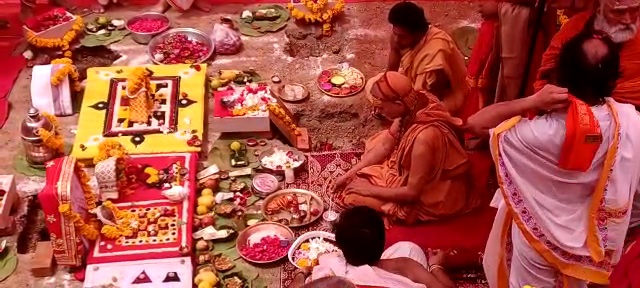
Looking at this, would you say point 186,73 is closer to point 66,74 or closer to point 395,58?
point 66,74

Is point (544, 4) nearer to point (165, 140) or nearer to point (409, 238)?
point (409, 238)

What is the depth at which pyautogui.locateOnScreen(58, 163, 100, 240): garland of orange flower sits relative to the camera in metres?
→ 4.94

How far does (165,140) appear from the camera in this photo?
6121 millimetres

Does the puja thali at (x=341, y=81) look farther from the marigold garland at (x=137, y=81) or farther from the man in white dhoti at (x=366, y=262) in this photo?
the man in white dhoti at (x=366, y=262)

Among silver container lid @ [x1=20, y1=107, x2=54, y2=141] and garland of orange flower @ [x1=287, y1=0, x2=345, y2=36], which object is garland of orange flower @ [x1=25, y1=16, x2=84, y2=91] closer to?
silver container lid @ [x1=20, y1=107, x2=54, y2=141]

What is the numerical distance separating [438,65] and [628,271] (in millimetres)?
2050

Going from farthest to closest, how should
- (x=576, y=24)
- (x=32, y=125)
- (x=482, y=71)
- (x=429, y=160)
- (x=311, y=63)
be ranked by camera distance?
(x=311, y=63) < (x=482, y=71) < (x=32, y=125) < (x=429, y=160) < (x=576, y=24)

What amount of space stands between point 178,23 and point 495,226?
13.4 feet

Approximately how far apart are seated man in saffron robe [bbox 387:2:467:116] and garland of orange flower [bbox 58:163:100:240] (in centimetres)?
227

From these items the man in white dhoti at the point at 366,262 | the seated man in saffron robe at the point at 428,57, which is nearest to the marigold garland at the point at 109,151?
the seated man in saffron robe at the point at 428,57

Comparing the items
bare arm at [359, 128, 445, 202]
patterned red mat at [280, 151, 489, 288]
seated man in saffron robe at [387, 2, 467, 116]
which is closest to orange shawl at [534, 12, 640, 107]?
bare arm at [359, 128, 445, 202]

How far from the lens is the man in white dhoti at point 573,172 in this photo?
11.9 feet

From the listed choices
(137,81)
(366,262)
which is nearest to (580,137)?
(366,262)

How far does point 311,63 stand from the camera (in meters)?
7.11
